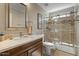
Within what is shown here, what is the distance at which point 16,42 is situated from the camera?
1575mm

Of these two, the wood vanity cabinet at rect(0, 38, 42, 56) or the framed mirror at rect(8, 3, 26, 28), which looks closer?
the wood vanity cabinet at rect(0, 38, 42, 56)

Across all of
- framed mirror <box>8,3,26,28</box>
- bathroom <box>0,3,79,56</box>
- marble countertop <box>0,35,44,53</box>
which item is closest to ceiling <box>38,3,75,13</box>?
bathroom <box>0,3,79,56</box>

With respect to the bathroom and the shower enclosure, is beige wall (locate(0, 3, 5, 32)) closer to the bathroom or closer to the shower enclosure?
the bathroom

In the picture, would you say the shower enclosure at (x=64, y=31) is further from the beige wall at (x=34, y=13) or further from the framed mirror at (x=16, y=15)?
the framed mirror at (x=16, y=15)

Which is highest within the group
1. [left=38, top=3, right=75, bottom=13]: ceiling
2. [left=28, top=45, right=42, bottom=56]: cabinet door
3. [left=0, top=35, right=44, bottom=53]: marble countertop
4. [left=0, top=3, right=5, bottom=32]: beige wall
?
[left=38, top=3, right=75, bottom=13]: ceiling

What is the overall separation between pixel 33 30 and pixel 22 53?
1.01ft

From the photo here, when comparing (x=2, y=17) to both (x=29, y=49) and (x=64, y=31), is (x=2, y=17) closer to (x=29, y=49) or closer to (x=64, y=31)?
(x=29, y=49)

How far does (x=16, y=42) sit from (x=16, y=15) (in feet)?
1.12

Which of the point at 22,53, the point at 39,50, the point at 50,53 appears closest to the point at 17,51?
the point at 22,53

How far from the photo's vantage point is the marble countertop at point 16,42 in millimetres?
Result: 1446

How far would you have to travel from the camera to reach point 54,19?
1.70m

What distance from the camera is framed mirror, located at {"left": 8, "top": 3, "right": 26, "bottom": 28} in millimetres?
1647

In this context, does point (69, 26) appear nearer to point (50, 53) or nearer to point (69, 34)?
point (69, 34)

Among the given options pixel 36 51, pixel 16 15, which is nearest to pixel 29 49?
pixel 36 51
